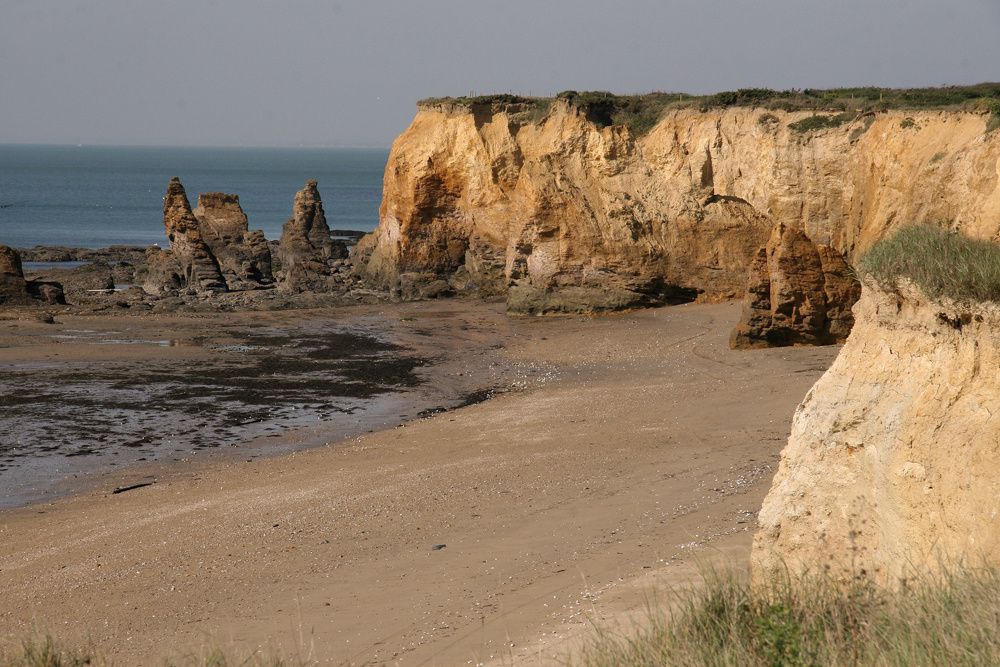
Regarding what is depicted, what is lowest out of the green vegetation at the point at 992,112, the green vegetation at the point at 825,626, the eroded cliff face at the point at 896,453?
the green vegetation at the point at 825,626

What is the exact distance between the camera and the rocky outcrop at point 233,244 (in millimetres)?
38062

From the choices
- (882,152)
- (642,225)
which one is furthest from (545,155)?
(882,152)

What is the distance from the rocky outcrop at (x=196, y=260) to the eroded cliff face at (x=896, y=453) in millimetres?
29700

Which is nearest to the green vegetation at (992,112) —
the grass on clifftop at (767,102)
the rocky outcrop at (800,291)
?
the grass on clifftop at (767,102)

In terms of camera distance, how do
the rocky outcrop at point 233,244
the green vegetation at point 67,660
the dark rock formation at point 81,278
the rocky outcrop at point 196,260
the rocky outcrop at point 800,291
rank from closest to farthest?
the green vegetation at point 67,660, the rocky outcrop at point 800,291, the rocky outcrop at point 196,260, the dark rock formation at point 81,278, the rocky outcrop at point 233,244

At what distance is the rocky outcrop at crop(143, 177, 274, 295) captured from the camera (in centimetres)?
3597

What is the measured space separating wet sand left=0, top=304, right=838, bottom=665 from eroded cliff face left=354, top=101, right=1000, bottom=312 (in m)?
6.19

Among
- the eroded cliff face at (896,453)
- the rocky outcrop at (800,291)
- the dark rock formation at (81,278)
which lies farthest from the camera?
the dark rock formation at (81,278)

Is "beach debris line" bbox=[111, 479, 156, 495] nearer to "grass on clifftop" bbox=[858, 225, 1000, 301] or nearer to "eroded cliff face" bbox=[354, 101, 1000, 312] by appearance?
"grass on clifftop" bbox=[858, 225, 1000, 301]

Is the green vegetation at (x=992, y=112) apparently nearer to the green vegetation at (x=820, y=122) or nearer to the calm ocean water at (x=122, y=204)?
the green vegetation at (x=820, y=122)

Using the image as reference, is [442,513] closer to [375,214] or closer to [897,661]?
[897,661]

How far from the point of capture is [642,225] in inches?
1057

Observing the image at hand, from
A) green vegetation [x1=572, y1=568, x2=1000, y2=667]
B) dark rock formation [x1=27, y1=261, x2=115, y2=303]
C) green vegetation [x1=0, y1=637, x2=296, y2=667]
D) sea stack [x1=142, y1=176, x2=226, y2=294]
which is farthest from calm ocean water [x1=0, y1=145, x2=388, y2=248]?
green vegetation [x1=572, y1=568, x2=1000, y2=667]

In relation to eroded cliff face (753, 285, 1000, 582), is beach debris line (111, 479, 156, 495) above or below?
below
